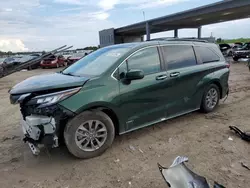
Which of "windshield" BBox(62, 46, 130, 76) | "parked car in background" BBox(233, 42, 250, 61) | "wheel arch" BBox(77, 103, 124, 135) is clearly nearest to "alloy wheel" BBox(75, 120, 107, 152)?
"wheel arch" BBox(77, 103, 124, 135)

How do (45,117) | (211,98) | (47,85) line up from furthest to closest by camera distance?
(211,98)
(47,85)
(45,117)

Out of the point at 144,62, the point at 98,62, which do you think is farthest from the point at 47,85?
the point at 144,62

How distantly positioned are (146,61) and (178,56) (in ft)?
2.88

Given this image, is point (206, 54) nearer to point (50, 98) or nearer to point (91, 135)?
point (91, 135)

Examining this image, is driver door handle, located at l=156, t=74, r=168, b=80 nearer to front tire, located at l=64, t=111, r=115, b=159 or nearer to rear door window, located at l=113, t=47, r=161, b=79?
rear door window, located at l=113, t=47, r=161, b=79

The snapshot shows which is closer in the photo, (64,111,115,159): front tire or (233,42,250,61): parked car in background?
(64,111,115,159): front tire

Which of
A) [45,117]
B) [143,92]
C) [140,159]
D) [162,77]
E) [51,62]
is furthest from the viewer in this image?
[51,62]

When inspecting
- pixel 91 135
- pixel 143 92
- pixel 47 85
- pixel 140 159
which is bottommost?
pixel 140 159

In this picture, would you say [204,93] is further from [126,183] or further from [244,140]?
[126,183]

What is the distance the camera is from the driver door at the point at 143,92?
12.5ft

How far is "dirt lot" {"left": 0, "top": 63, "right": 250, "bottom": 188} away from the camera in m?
2.99

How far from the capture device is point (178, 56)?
4.68 meters

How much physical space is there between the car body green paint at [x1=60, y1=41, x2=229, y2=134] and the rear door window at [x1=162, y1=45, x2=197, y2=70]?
0.09m

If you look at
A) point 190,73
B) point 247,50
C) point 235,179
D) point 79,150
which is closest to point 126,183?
point 79,150
